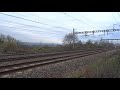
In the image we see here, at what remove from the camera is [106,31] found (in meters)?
49.3

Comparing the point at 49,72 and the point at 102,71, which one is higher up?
the point at 102,71

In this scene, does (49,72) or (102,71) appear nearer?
(102,71)

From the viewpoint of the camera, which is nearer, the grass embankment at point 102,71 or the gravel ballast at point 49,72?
the grass embankment at point 102,71

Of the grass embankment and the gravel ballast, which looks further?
the gravel ballast

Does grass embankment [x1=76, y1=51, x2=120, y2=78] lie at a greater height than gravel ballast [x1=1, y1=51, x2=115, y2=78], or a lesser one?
greater

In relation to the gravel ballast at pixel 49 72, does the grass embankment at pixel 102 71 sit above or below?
above
